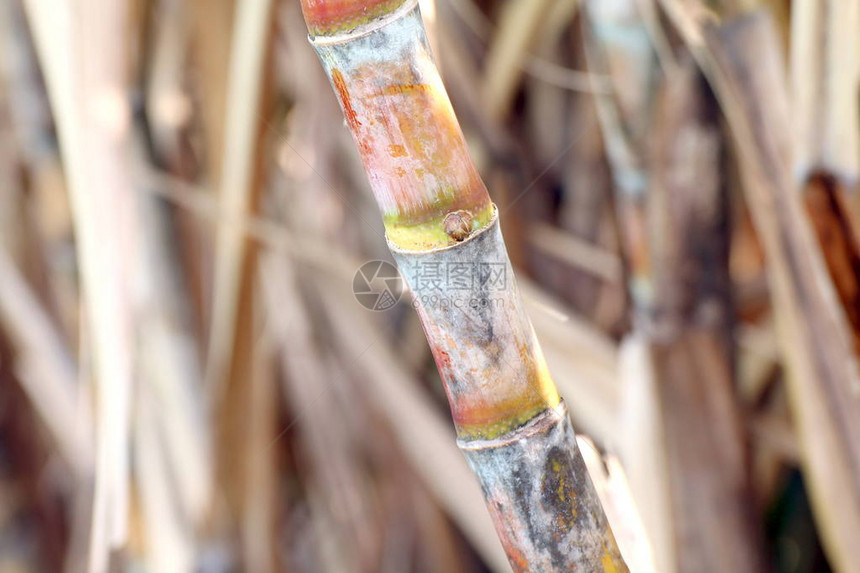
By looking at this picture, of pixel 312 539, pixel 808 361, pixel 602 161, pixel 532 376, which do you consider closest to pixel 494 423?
pixel 532 376

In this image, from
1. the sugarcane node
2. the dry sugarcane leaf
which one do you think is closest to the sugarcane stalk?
the sugarcane node

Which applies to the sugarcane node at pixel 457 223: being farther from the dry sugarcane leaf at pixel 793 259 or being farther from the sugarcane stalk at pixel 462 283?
the dry sugarcane leaf at pixel 793 259

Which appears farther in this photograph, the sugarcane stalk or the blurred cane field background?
the blurred cane field background

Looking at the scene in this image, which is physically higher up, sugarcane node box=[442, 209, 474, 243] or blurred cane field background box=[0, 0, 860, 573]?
sugarcane node box=[442, 209, 474, 243]

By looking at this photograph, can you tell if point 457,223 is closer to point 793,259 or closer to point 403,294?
point 793,259

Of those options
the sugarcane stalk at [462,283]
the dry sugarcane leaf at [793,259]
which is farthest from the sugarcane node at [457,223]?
the dry sugarcane leaf at [793,259]

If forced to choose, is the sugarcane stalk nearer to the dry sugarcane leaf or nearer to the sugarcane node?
the sugarcane node
